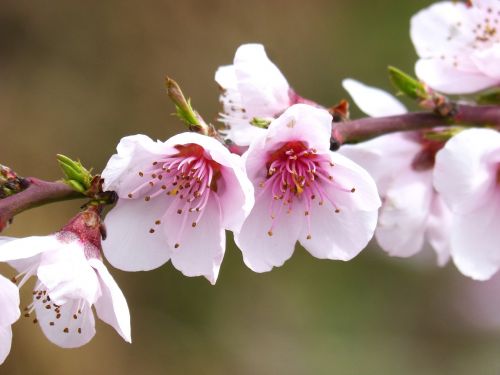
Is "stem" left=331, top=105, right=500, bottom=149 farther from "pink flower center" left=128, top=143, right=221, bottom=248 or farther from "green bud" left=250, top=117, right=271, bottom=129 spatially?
"pink flower center" left=128, top=143, right=221, bottom=248

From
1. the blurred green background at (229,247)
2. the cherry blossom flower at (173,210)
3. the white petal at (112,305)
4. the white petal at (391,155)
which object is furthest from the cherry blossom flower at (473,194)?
the blurred green background at (229,247)

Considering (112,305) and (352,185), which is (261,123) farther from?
(112,305)

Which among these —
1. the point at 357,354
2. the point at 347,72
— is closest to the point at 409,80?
the point at 357,354

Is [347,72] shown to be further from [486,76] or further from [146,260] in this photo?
[146,260]

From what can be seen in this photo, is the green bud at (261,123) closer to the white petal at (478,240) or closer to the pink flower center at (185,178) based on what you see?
the pink flower center at (185,178)

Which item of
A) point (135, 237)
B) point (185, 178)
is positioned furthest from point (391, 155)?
point (135, 237)

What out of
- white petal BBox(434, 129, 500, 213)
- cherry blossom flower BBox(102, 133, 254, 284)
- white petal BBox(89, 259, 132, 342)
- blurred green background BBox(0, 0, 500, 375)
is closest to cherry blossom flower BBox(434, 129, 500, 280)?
white petal BBox(434, 129, 500, 213)

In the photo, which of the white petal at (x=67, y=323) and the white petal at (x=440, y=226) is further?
the white petal at (x=440, y=226)
